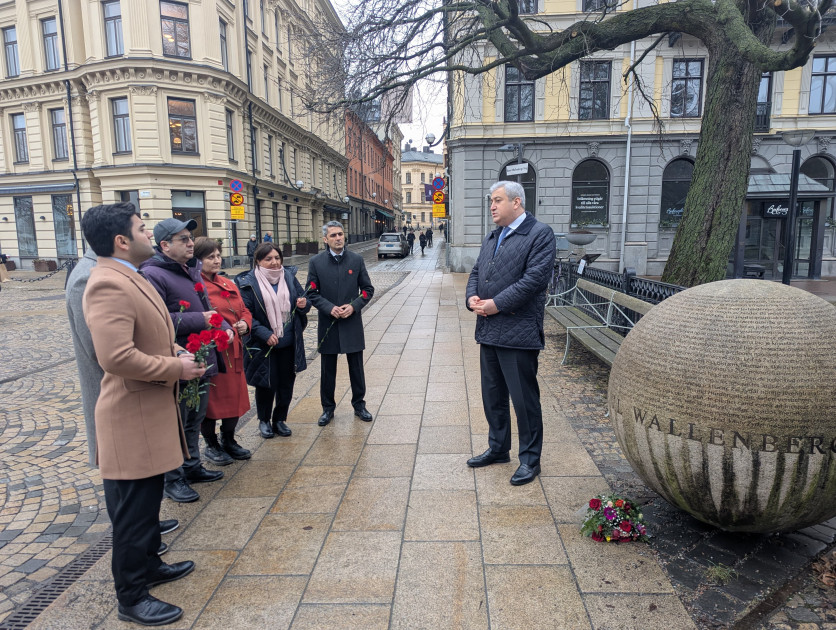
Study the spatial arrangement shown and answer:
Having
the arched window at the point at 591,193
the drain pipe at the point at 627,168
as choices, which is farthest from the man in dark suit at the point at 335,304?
the arched window at the point at 591,193

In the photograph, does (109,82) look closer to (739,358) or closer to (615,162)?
(615,162)

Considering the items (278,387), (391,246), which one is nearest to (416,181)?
(391,246)

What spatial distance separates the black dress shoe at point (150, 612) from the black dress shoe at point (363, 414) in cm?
282

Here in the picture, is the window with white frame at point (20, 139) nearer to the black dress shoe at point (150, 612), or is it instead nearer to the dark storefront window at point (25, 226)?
the dark storefront window at point (25, 226)

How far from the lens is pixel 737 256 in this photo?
52.4ft

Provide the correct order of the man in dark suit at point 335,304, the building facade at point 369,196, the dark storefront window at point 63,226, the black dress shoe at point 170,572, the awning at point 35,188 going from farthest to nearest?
the building facade at point 369,196, the dark storefront window at point 63,226, the awning at point 35,188, the man in dark suit at point 335,304, the black dress shoe at point 170,572

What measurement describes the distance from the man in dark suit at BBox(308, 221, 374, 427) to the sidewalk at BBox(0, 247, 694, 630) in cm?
47

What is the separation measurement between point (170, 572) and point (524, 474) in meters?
2.30

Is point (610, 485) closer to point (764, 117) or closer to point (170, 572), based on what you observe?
point (170, 572)

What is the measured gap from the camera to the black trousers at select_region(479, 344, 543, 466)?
3.88 m

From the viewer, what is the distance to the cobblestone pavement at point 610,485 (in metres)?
2.60

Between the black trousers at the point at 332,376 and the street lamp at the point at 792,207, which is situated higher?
the street lamp at the point at 792,207

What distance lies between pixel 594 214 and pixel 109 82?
862 inches

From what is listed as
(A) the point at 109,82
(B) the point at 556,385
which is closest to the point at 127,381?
(B) the point at 556,385
